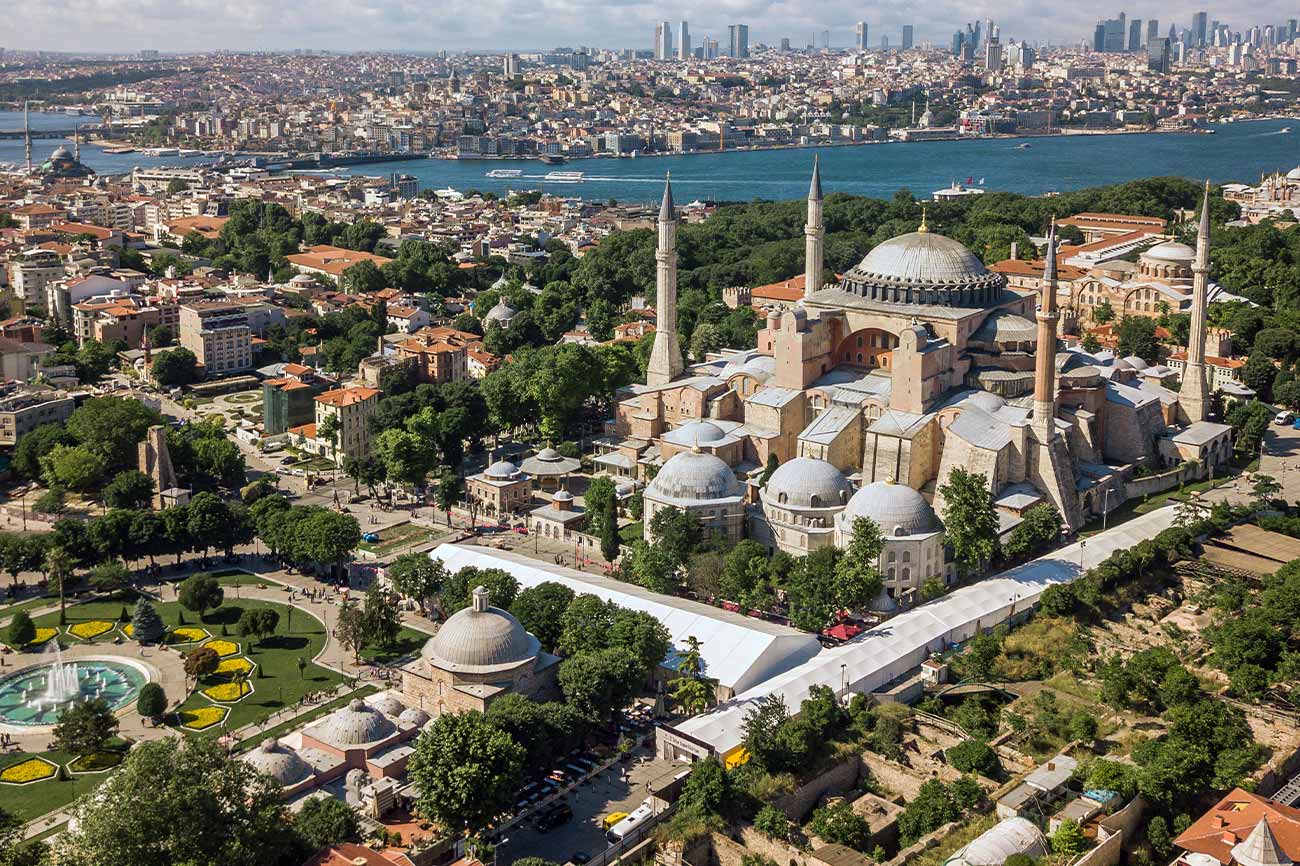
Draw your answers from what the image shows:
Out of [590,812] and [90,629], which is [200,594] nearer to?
[90,629]

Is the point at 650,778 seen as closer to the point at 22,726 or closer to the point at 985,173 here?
the point at 22,726

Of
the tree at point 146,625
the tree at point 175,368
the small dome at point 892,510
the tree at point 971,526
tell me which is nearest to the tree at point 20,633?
the tree at point 146,625

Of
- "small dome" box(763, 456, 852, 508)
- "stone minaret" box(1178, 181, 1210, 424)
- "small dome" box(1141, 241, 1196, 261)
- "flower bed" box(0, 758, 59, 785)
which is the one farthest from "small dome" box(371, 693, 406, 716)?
"small dome" box(1141, 241, 1196, 261)

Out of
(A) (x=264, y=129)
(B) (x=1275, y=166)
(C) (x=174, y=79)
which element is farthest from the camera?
(C) (x=174, y=79)

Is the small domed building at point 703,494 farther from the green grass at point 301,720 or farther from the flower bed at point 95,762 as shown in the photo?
the flower bed at point 95,762

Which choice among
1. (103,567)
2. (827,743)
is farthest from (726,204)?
(827,743)

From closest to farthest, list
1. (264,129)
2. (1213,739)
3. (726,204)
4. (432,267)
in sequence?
(1213,739), (432,267), (726,204), (264,129)
